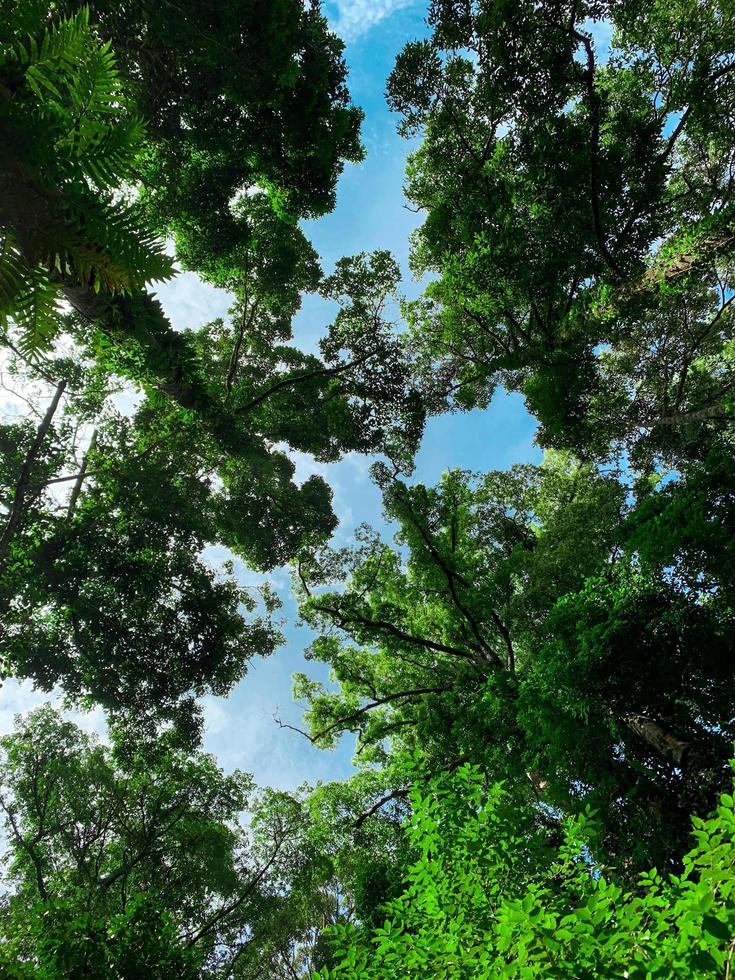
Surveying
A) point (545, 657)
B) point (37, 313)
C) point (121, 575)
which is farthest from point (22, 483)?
point (545, 657)

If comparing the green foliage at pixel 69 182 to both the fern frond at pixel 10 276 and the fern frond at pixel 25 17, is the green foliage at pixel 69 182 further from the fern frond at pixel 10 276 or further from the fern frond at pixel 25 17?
the fern frond at pixel 25 17

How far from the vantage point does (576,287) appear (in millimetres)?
11625

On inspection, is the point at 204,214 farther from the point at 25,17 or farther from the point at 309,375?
the point at 25,17

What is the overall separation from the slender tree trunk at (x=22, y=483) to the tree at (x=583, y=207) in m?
9.01

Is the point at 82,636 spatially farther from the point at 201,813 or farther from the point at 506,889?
the point at 506,889

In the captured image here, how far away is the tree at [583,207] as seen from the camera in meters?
8.23

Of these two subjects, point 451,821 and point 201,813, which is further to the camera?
point 201,813

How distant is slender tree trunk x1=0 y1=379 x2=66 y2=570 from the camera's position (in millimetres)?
8391

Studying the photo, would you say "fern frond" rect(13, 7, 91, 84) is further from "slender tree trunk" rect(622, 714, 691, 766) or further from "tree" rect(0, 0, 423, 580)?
"slender tree trunk" rect(622, 714, 691, 766)

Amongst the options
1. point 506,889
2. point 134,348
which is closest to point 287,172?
point 134,348

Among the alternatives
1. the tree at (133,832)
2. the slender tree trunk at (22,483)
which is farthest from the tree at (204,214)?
the tree at (133,832)

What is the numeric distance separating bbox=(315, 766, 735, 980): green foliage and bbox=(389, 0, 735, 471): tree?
21.3ft

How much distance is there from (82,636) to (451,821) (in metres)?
10.3

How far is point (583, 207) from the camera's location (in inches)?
386
